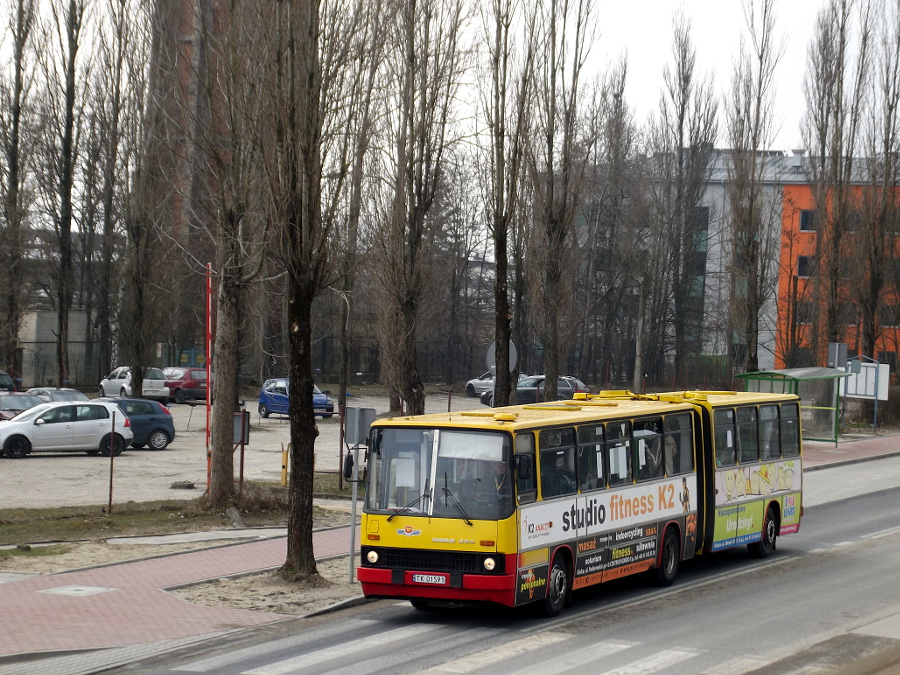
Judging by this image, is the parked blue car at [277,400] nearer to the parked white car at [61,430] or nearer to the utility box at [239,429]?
the parked white car at [61,430]

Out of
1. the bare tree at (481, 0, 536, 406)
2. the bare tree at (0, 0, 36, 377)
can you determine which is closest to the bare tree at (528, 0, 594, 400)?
the bare tree at (481, 0, 536, 406)

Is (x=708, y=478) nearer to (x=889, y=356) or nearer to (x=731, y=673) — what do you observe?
(x=731, y=673)

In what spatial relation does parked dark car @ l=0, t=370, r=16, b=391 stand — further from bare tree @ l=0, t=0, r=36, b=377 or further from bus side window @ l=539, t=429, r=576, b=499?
bus side window @ l=539, t=429, r=576, b=499

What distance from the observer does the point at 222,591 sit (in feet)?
46.9

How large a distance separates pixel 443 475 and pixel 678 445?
16.8 feet

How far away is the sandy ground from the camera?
1374 centimetres

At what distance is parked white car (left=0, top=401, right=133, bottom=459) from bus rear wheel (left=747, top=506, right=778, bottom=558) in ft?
56.3

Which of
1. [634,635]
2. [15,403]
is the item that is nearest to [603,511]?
[634,635]

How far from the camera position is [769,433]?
19.2m

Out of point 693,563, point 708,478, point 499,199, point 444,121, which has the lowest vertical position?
point 693,563

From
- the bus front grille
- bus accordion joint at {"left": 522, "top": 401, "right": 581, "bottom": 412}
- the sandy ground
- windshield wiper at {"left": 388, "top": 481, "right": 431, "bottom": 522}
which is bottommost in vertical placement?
the sandy ground

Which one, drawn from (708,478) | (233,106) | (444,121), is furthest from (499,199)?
(708,478)

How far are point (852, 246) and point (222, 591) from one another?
128 ft

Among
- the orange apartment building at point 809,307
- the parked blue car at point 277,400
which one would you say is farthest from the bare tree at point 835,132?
the parked blue car at point 277,400
